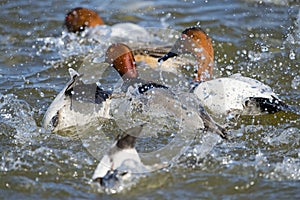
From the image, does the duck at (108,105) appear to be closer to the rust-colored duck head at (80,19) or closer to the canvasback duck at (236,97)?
the canvasback duck at (236,97)

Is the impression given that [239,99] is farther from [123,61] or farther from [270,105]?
[123,61]

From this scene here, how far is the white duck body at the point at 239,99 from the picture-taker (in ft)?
15.2

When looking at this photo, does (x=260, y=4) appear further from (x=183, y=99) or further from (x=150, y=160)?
(x=150, y=160)

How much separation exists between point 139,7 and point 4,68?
2081 millimetres

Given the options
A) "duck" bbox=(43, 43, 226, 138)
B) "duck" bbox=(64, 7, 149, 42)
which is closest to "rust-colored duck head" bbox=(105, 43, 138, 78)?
"duck" bbox=(43, 43, 226, 138)

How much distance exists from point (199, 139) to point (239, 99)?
658 mm

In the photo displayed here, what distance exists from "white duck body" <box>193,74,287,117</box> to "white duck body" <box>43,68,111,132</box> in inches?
32.2

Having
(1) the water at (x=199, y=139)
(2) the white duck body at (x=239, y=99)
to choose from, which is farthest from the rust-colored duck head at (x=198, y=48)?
(2) the white duck body at (x=239, y=99)

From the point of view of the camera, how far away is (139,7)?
24.1ft

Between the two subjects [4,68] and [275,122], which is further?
[4,68]

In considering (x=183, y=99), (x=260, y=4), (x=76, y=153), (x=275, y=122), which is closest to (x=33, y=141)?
(x=76, y=153)

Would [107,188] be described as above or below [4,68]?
below

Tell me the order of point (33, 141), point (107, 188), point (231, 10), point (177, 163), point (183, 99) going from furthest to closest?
point (231, 10) < point (183, 99) < point (33, 141) < point (177, 163) < point (107, 188)

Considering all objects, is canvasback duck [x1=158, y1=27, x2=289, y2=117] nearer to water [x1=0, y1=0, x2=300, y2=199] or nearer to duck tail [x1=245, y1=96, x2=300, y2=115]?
duck tail [x1=245, y1=96, x2=300, y2=115]
